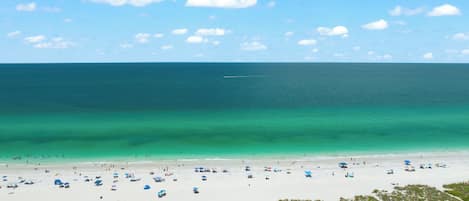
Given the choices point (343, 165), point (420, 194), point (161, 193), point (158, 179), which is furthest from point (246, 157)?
point (420, 194)

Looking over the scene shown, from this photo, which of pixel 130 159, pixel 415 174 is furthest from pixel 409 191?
pixel 130 159

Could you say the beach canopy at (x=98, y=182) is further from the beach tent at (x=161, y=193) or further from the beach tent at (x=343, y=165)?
the beach tent at (x=343, y=165)

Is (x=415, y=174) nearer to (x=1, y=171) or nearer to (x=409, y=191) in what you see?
(x=409, y=191)

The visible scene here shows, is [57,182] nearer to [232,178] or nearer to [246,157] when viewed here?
[232,178]

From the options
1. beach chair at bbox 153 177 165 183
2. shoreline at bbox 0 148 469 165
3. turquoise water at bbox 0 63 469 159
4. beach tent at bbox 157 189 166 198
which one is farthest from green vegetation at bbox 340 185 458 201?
beach chair at bbox 153 177 165 183

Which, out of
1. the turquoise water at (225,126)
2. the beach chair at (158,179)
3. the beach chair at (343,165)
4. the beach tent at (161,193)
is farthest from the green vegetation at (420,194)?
the beach chair at (158,179)

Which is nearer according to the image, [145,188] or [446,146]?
[145,188]
